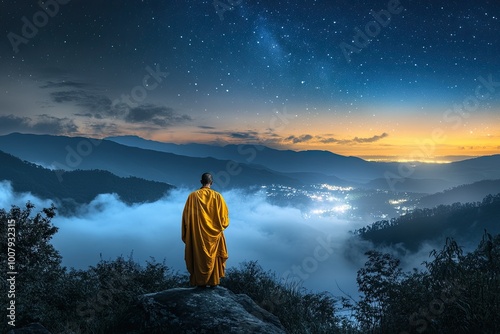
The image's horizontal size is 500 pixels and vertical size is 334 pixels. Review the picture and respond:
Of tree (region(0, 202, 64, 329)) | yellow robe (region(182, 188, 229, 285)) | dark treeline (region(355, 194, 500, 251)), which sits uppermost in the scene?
yellow robe (region(182, 188, 229, 285))

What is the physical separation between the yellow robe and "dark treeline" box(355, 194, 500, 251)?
525ft

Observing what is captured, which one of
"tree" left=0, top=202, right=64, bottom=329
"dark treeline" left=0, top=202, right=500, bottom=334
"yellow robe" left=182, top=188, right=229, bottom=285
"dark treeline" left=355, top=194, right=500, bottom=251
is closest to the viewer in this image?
"dark treeline" left=0, top=202, right=500, bottom=334

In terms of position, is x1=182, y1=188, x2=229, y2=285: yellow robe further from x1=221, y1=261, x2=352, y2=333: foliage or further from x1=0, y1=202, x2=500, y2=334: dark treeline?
x1=221, y1=261, x2=352, y2=333: foliage

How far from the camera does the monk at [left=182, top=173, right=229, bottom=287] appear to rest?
8.62 m

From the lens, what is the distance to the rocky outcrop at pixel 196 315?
708cm

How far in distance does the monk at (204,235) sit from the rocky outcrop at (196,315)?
397 millimetres

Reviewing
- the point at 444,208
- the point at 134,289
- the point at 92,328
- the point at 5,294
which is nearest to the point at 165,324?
the point at 92,328

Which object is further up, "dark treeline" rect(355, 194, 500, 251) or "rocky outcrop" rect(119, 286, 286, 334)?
"rocky outcrop" rect(119, 286, 286, 334)

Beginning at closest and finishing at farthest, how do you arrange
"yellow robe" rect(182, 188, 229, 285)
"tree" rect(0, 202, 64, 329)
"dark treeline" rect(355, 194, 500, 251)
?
"yellow robe" rect(182, 188, 229, 285) → "tree" rect(0, 202, 64, 329) → "dark treeline" rect(355, 194, 500, 251)

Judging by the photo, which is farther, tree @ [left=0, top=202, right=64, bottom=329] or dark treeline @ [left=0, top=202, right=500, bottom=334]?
tree @ [left=0, top=202, right=64, bottom=329]

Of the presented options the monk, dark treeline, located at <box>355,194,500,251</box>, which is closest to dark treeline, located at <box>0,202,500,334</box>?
the monk

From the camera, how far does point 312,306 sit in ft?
37.8

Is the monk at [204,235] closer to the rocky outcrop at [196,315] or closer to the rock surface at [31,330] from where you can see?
the rocky outcrop at [196,315]

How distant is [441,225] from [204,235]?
18340 cm
